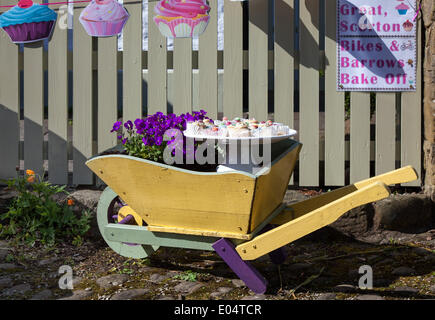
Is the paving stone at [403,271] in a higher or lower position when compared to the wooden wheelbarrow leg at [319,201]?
lower

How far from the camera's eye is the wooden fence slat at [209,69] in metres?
4.14

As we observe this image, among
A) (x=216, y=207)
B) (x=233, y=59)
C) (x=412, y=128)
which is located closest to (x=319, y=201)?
(x=216, y=207)

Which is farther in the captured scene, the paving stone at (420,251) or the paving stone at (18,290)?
Result: the paving stone at (420,251)

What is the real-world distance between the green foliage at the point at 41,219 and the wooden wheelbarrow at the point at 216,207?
35.6 inches

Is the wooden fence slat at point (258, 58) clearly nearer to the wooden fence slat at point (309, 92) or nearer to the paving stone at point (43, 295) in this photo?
the wooden fence slat at point (309, 92)

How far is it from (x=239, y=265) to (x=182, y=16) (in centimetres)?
176

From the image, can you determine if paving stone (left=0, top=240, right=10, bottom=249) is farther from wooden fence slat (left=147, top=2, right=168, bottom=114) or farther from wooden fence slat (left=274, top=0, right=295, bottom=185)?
wooden fence slat (left=274, top=0, right=295, bottom=185)

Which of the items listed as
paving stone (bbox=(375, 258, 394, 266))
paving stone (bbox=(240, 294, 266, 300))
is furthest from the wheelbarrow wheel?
paving stone (bbox=(375, 258, 394, 266))

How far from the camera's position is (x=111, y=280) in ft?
10.3

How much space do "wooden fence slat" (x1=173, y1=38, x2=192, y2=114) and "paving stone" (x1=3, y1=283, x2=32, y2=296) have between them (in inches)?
70.4

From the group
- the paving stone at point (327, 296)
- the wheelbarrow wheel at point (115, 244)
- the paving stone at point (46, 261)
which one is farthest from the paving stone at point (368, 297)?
the paving stone at point (46, 261)

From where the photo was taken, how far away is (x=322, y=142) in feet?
14.1

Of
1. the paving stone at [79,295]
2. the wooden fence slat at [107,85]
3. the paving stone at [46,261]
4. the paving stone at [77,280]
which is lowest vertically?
the paving stone at [79,295]

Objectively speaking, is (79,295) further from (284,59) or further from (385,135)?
(385,135)
